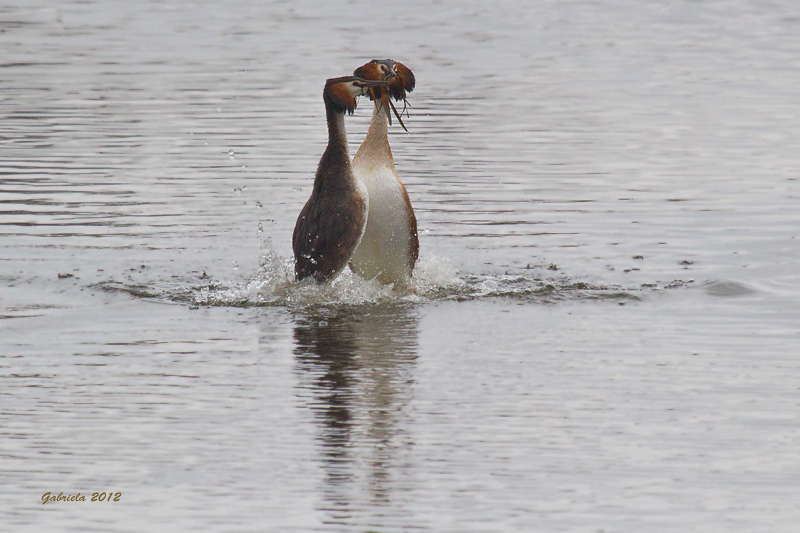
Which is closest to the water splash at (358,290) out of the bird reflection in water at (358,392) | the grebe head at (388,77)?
the bird reflection in water at (358,392)

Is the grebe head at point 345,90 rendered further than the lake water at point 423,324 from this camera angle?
Yes

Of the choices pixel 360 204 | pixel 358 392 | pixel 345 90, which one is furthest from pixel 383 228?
pixel 358 392

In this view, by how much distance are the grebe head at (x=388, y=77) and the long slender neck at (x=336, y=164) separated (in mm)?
392

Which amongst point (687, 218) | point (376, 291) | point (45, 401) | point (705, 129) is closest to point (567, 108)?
point (705, 129)

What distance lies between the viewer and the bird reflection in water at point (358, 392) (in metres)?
6.45

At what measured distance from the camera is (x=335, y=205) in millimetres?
9984

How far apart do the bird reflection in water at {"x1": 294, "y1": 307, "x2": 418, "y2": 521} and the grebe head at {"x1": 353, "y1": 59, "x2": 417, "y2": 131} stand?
1508mm

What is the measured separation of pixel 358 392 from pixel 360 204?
2463 mm

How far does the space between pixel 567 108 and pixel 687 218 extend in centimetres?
836

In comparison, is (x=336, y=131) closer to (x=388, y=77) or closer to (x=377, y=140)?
(x=377, y=140)

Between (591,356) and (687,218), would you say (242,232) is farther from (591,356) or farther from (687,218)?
(591,356)

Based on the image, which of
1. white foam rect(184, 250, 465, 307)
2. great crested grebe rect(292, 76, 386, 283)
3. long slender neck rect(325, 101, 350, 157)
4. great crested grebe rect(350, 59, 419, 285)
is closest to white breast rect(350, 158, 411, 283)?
great crested grebe rect(350, 59, 419, 285)

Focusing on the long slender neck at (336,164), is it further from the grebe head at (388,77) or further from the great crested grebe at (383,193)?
the grebe head at (388,77)

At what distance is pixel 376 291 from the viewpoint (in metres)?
10.5
